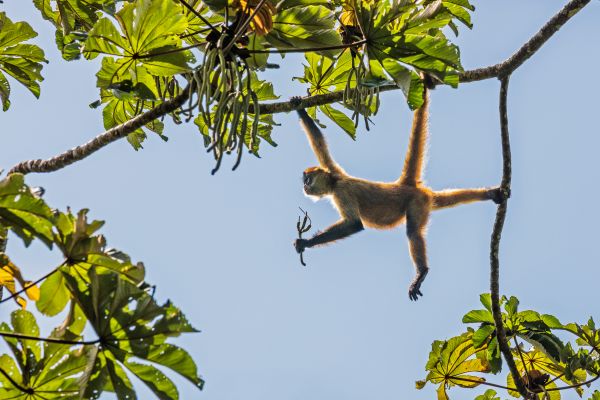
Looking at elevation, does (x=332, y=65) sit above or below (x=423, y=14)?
above

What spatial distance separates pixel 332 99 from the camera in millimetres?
5184

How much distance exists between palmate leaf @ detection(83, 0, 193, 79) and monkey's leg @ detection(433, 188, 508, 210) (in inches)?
177

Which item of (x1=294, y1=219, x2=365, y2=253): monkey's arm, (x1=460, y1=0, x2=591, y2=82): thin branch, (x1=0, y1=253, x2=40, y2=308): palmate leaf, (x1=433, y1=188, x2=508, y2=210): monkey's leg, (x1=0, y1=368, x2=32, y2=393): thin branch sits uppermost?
(x1=433, y1=188, x2=508, y2=210): monkey's leg

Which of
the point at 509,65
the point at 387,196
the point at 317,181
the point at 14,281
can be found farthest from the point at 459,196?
the point at 14,281

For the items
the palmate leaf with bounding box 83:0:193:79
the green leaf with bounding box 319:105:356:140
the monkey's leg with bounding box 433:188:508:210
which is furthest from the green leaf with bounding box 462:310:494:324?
the palmate leaf with bounding box 83:0:193:79

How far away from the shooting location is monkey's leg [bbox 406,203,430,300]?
8.68 m

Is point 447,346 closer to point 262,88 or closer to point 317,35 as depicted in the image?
point 262,88

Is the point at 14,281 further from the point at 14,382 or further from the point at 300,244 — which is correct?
the point at 300,244

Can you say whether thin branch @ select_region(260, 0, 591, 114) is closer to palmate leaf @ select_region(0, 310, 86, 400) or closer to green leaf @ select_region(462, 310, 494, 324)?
green leaf @ select_region(462, 310, 494, 324)

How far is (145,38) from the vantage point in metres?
4.34

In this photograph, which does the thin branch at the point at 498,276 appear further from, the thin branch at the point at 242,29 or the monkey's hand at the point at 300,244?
the monkey's hand at the point at 300,244

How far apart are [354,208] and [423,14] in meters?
4.99

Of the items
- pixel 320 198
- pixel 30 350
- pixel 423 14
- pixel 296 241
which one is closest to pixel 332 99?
pixel 423 14

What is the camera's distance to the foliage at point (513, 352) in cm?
575
